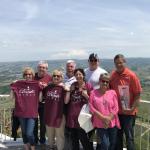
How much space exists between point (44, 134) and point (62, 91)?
1310 millimetres

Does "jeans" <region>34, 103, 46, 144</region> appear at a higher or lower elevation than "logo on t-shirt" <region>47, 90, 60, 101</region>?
lower

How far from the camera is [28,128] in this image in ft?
23.5

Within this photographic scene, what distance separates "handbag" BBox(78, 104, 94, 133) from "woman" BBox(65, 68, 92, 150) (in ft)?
0.40

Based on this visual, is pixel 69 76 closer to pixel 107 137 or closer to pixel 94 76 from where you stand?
pixel 94 76

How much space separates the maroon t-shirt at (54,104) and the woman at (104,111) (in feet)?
2.34

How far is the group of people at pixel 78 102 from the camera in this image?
21.2 ft

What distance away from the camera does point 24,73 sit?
7.09m

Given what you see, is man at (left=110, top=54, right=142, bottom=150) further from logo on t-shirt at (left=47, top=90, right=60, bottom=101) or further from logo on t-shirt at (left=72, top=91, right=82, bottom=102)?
logo on t-shirt at (left=47, top=90, right=60, bottom=101)

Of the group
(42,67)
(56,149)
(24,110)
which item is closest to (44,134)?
(56,149)

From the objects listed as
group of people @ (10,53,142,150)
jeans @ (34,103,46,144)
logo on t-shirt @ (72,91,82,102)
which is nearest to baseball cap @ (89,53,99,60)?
group of people @ (10,53,142,150)

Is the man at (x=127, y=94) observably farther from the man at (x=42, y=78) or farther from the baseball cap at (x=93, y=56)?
the man at (x=42, y=78)

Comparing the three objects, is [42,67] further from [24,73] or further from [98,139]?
[98,139]

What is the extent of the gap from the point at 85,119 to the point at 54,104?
27.1 inches

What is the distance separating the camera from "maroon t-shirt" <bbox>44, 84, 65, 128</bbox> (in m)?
6.94
